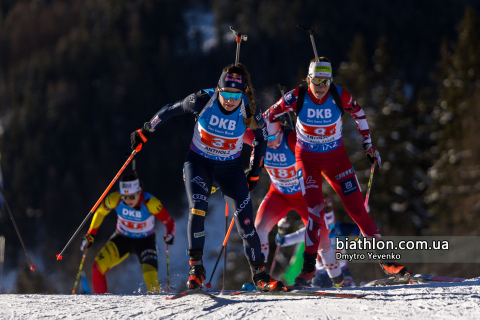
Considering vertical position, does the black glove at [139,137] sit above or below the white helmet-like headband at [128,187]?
above

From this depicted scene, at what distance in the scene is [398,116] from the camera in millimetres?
26328

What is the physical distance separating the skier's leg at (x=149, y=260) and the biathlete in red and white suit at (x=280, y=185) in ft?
6.50

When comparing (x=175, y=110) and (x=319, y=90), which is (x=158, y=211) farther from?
(x=319, y=90)

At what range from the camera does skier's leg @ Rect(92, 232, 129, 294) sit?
711 centimetres

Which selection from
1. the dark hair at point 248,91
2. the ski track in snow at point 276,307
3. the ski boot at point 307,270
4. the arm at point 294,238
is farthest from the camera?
the arm at point 294,238

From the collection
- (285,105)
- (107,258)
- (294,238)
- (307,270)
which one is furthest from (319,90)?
(107,258)

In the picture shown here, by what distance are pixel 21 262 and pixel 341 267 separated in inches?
A: 1667

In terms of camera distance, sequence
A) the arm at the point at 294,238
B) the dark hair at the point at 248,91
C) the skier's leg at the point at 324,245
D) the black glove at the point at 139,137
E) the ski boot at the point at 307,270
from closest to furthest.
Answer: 1. the dark hair at the point at 248,91
2. the black glove at the point at 139,137
3. the ski boot at the point at 307,270
4. the skier's leg at the point at 324,245
5. the arm at the point at 294,238

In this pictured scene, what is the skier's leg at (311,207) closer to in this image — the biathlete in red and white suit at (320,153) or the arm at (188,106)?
the biathlete in red and white suit at (320,153)

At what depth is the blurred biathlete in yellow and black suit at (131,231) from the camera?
7172 millimetres

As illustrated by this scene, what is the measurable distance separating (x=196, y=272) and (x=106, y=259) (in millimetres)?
3274

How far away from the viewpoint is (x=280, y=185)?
255 inches

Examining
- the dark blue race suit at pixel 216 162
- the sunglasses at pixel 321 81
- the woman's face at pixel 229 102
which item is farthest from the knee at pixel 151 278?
the sunglasses at pixel 321 81

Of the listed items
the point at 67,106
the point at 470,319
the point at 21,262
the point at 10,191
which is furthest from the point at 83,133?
the point at 470,319
